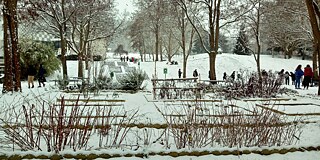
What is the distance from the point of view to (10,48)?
561 inches

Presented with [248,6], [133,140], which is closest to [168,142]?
[133,140]

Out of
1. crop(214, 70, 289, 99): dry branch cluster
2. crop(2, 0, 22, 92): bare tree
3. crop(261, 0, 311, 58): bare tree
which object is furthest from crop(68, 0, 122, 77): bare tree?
crop(261, 0, 311, 58): bare tree

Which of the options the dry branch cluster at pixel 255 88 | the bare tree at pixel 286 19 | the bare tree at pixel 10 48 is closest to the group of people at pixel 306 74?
the bare tree at pixel 286 19

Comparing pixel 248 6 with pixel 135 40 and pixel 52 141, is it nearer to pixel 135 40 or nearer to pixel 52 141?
pixel 52 141

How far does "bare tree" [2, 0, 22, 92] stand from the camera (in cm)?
1407

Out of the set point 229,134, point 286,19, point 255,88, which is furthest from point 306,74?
point 229,134

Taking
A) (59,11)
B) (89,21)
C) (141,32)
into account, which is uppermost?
(141,32)

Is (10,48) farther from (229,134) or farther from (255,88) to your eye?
(229,134)

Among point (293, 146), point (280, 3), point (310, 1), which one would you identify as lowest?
point (293, 146)

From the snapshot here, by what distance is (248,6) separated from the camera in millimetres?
23141

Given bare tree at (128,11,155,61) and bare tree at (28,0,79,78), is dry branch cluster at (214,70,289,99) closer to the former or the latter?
bare tree at (28,0,79,78)

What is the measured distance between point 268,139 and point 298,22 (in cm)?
2654

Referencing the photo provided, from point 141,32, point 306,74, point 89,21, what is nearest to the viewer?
point 306,74

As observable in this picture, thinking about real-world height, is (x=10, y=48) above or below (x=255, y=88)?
above
